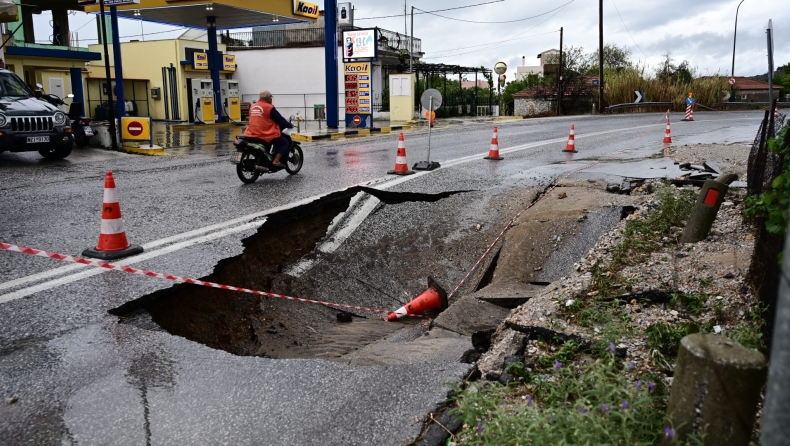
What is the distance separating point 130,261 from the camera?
589cm

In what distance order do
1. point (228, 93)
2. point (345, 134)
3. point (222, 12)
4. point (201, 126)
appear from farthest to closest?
point (228, 93), point (201, 126), point (222, 12), point (345, 134)

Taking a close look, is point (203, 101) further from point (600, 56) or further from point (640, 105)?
point (640, 105)

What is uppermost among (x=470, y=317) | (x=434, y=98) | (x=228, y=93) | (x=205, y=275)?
(x=228, y=93)

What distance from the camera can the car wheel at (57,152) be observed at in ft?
45.8

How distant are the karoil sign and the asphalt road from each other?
44.1ft

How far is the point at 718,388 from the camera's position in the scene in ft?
7.18

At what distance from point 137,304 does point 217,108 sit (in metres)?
25.0

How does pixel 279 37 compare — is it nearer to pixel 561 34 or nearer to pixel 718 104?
pixel 561 34

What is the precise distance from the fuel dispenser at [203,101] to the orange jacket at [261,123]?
62.3ft

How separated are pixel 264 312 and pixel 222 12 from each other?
22.3m

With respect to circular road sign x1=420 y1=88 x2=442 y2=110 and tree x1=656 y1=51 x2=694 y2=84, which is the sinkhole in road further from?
tree x1=656 y1=51 x2=694 y2=84

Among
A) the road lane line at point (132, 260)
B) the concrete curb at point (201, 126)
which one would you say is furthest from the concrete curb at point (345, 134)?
the road lane line at point (132, 260)

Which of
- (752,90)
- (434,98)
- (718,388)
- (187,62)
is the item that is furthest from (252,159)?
(752,90)

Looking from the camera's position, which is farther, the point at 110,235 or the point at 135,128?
the point at 135,128
